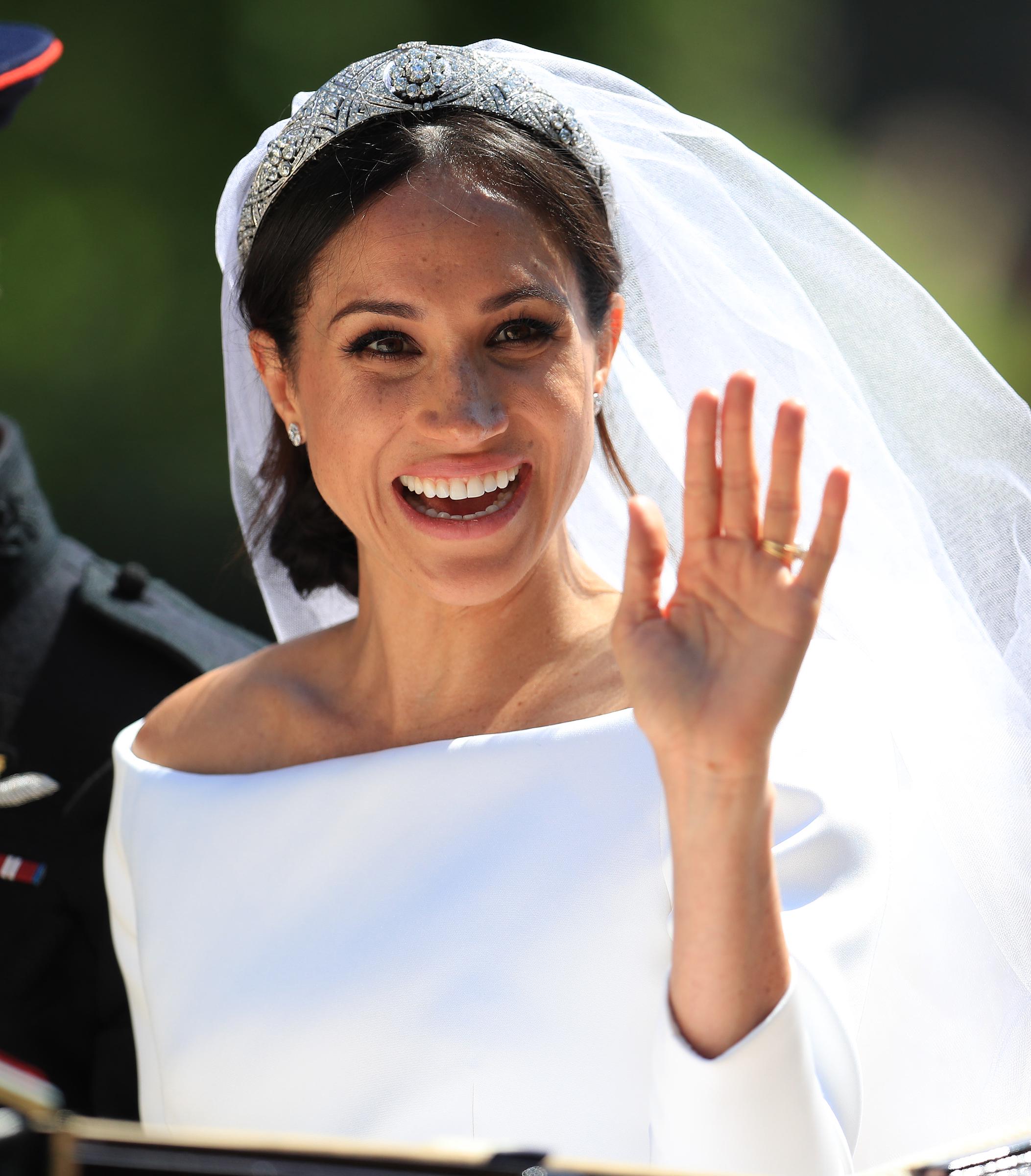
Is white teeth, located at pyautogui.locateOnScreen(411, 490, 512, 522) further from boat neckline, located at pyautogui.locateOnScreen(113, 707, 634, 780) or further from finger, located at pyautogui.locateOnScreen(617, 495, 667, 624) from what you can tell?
finger, located at pyautogui.locateOnScreen(617, 495, 667, 624)

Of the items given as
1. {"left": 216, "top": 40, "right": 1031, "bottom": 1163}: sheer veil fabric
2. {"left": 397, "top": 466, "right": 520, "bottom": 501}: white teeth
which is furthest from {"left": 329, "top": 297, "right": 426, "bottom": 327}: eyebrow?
{"left": 216, "top": 40, "right": 1031, "bottom": 1163}: sheer veil fabric

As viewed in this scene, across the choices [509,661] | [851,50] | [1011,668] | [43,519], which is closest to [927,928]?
[1011,668]

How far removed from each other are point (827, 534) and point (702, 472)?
4.9 inches

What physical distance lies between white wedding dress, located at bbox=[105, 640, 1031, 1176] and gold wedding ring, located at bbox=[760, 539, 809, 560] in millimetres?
347

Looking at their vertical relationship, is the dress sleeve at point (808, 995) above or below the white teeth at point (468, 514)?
below

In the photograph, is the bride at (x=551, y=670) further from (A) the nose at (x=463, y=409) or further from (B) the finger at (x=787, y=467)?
(B) the finger at (x=787, y=467)

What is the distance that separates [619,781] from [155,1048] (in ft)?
2.52

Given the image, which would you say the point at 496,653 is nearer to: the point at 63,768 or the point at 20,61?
the point at 63,768

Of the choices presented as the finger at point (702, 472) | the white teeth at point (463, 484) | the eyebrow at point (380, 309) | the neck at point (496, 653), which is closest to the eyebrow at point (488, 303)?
the eyebrow at point (380, 309)

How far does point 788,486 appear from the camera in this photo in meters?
1.14

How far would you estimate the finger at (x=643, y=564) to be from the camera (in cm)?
120

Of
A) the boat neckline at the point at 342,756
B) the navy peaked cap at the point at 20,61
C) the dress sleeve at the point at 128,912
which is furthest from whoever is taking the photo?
the navy peaked cap at the point at 20,61

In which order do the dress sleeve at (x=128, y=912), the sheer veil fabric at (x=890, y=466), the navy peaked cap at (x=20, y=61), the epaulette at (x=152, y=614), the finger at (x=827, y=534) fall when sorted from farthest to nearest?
1. the epaulette at (x=152, y=614)
2. the navy peaked cap at (x=20, y=61)
3. the dress sleeve at (x=128, y=912)
4. the sheer veil fabric at (x=890, y=466)
5. the finger at (x=827, y=534)

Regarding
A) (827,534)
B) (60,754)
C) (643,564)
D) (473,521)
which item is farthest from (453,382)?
(60,754)
